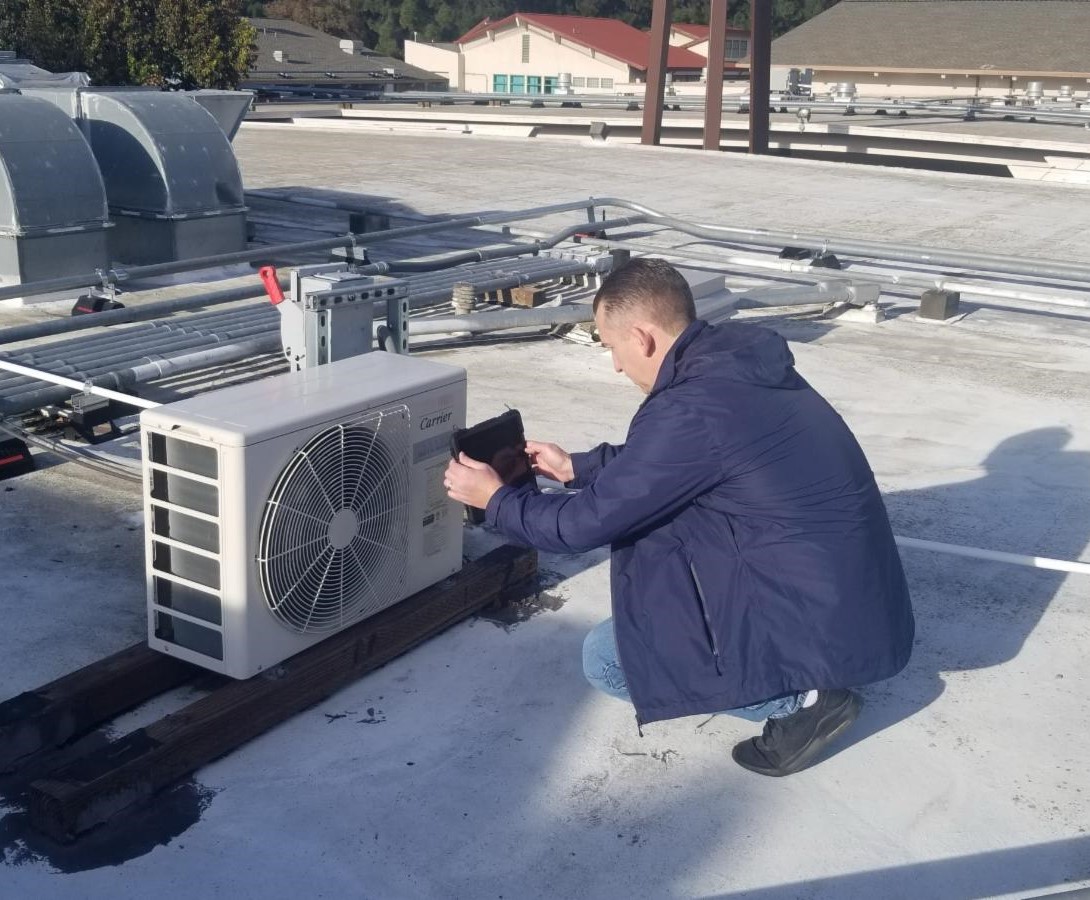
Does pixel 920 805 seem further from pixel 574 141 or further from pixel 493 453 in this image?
pixel 574 141

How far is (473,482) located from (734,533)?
687mm

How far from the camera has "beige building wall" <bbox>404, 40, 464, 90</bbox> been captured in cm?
6481

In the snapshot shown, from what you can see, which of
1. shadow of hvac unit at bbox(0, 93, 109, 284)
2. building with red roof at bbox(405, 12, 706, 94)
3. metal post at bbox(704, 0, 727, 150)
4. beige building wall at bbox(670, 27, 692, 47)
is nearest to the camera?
shadow of hvac unit at bbox(0, 93, 109, 284)

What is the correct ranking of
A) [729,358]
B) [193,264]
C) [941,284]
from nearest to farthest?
[729,358]
[193,264]
[941,284]

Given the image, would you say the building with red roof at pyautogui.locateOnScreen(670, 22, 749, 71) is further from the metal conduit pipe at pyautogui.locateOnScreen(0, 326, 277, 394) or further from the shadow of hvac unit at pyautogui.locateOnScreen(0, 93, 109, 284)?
the metal conduit pipe at pyautogui.locateOnScreen(0, 326, 277, 394)

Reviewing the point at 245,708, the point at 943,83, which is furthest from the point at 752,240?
the point at 943,83

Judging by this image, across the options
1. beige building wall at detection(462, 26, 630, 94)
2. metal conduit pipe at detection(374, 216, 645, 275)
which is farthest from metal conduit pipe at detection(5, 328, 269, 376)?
beige building wall at detection(462, 26, 630, 94)

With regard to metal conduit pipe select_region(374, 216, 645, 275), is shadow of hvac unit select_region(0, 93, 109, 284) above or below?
above

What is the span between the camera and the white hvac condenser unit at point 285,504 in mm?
3119

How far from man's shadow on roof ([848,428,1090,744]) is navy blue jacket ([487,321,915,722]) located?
0.63 m

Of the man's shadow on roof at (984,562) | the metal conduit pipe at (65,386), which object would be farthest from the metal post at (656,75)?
the metal conduit pipe at (65,386)

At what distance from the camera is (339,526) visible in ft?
11.2

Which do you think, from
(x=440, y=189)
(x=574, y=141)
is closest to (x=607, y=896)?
(x=440, y=189)

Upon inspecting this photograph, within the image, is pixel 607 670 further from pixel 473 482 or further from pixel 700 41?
pixel 700 41
